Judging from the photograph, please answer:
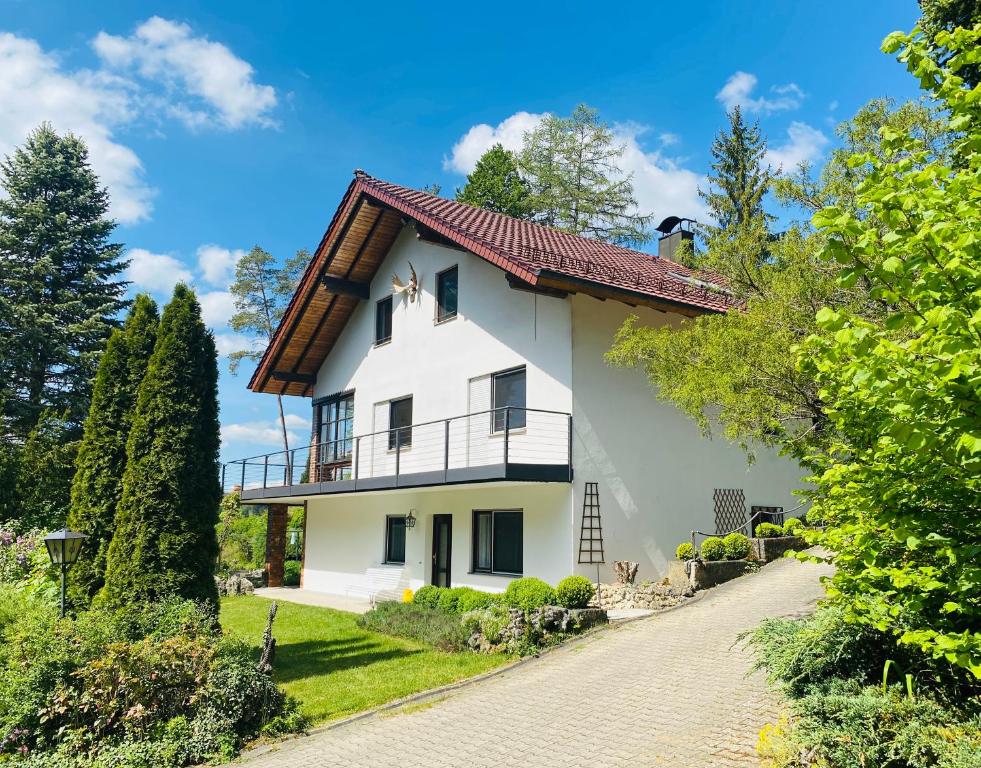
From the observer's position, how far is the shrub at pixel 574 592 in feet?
41.6

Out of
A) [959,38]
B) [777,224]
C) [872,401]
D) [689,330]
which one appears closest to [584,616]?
[689,330]

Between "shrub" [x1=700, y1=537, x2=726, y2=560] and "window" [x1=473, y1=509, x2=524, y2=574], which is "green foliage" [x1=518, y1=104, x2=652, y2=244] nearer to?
"window" [x1=473, y1=509, x2=524, y2=574]

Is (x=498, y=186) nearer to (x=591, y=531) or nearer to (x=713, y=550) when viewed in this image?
(x=591, y=531)

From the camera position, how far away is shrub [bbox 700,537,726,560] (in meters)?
14.7

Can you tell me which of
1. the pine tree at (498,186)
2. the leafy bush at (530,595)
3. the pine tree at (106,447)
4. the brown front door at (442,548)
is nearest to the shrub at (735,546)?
the leafy bush at (530,595)

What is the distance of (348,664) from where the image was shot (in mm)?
11633

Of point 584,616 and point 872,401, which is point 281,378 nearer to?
point 584,616

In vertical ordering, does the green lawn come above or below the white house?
below

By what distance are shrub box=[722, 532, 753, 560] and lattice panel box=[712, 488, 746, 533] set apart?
166cm

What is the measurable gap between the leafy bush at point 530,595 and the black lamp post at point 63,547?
6.60 metres

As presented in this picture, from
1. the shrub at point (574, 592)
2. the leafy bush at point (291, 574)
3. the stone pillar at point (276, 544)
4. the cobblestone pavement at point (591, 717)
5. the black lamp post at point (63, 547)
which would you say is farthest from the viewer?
the leafy bush at point (291, 574)

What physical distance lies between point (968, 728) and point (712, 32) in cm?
1524

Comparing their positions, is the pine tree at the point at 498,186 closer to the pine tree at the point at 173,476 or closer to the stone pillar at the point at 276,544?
the stone pillar at the point at 276,544

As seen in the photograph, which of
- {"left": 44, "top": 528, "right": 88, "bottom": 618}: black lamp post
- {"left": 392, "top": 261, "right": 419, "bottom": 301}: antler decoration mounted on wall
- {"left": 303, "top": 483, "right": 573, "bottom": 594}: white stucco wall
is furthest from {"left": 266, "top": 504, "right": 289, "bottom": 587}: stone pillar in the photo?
{"left": 44, "top": 528, "right": 88, "bottom": 618}: black lamp post
